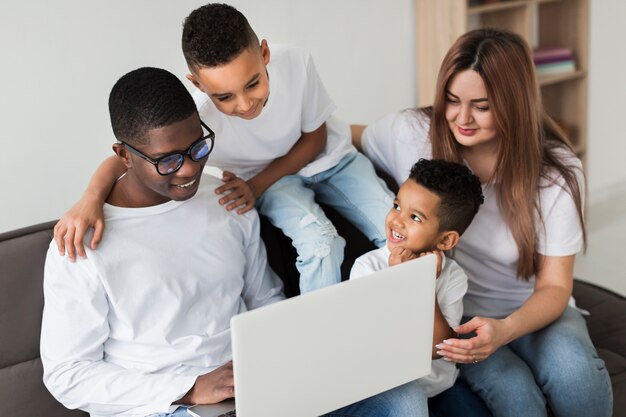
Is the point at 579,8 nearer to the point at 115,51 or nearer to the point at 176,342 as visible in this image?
the point at 115,51

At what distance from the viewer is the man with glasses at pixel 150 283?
1.61 meters

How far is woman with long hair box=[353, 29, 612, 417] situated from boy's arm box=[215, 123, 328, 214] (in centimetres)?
27

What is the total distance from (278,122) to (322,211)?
0.84 ft

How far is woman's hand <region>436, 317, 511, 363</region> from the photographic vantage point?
1746mm

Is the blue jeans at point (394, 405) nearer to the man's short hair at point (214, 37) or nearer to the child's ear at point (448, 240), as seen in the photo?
the child's ear at point (448, 240)

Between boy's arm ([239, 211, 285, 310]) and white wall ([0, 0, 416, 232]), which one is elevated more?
white wall ([0, 0, 416, 232])

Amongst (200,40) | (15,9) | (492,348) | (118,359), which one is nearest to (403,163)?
(492,348)

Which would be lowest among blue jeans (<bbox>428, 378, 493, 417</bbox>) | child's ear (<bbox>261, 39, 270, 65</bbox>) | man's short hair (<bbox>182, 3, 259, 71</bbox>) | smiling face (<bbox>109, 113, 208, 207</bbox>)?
blue jeans (<bbox>428, 378, 493, 417</bbox>)

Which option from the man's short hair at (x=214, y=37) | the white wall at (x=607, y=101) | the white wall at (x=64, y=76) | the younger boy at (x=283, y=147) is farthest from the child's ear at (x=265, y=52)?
the white wall at (x=607, y=101)

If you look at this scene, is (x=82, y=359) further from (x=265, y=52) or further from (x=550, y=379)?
(x=550, y=379)

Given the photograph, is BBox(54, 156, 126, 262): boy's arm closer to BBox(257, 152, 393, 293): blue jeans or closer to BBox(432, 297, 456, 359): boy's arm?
BBox(257, 152, 393, 293): blue jeans

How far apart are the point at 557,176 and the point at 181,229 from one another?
93 cm

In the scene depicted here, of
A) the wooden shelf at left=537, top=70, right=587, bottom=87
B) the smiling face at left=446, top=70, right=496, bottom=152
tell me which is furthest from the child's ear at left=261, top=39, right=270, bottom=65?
the wooden shelf at left=537, top=70, right=587, bottom=87

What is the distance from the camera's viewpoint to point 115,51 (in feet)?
8.54
